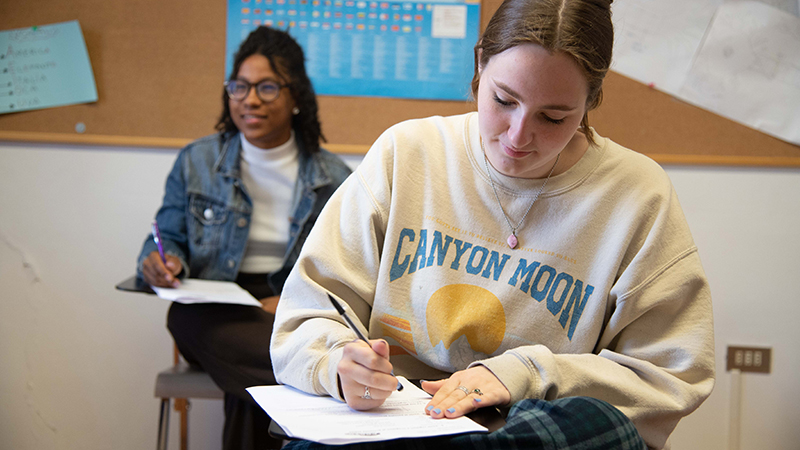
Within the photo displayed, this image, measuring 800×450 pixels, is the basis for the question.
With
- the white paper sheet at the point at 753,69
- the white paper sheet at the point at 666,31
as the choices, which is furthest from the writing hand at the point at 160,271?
the white paper sheet at the point at 753,69

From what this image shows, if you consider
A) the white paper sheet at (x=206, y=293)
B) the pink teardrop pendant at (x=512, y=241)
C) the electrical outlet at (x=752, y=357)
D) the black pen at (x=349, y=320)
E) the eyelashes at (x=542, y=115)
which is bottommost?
the electrical outlet at (x=752, y=357)

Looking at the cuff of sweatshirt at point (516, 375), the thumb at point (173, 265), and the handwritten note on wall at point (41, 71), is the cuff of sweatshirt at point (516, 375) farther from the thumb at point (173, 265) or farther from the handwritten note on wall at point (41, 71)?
the handwritten note on wall at point (41, 71)

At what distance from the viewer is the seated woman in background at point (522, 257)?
2.50 feet

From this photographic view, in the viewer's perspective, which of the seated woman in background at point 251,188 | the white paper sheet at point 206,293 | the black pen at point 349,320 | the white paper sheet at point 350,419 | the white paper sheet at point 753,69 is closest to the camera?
the white paper sheet at point 350,419

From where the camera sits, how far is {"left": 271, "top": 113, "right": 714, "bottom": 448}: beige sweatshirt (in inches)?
32.0

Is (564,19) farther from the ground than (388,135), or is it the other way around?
(564,19)

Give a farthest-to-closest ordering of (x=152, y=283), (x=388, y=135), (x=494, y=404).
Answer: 1. (x=152, y=283)
2. (x=388, y=135)
3. (x=494, y=404)

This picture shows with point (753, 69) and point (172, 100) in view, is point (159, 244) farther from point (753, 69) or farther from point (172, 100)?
point (753, 69)

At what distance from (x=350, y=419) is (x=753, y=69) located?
1.88 m

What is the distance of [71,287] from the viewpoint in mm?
1947

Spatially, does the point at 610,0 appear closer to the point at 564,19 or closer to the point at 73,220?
the point at 564,19

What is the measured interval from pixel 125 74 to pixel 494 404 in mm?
1759

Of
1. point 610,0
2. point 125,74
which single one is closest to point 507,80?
point 610,0

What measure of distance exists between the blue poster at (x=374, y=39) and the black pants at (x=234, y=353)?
0.85m
